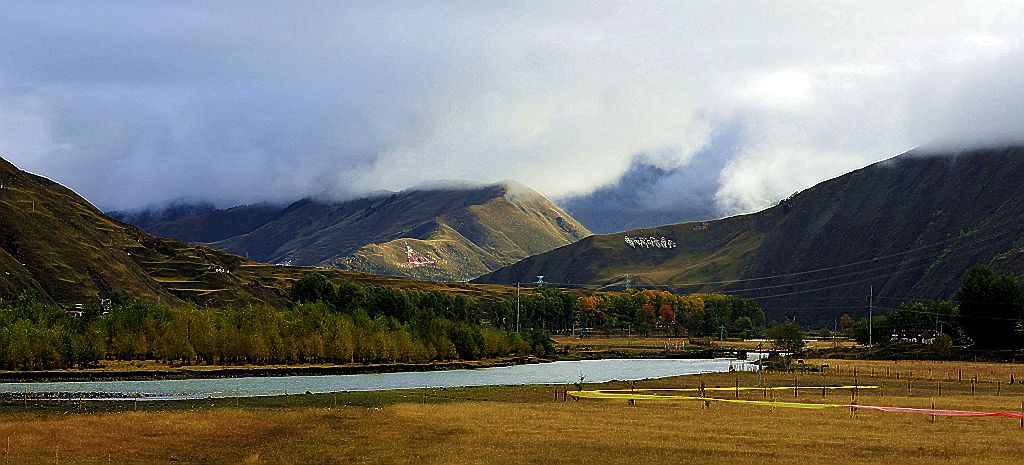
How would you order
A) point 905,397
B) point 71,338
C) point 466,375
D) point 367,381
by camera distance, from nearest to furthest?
point 905,397
point 367,381
point 71,338
point 466,375

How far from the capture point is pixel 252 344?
16662 cm

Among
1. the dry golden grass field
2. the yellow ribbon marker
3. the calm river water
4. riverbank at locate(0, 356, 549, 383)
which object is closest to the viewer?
the dry golden grass field

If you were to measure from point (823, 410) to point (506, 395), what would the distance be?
3177 centimetres

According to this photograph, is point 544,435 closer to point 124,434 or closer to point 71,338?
point 124,434

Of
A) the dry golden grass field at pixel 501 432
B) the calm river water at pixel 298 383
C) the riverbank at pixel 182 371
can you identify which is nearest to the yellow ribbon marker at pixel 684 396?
the dry golden grass field at pixel 501 432

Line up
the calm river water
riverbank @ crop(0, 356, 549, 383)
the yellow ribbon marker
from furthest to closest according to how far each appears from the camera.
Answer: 1. riverbank @ crop(0, 356, 549, 383)
2. the calm river water
3. the yellow ribbon marker

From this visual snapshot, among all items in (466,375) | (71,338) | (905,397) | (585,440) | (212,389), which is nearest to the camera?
(585,440)

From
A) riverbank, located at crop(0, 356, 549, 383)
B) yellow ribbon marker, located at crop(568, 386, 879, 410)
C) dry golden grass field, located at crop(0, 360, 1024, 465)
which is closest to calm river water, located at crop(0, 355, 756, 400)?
riverbank, located at crop(0, 356, 549, 383)

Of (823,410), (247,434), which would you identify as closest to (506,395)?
(823,410)

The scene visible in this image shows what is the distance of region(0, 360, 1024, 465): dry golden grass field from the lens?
→ 199 feet

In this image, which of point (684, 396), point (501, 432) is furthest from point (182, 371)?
point (501, 432)

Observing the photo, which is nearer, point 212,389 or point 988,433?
point 988,433

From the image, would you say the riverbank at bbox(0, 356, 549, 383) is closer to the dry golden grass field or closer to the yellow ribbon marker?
the dry golden grass field

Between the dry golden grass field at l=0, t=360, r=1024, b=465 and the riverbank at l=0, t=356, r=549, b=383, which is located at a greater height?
the riverbank at l=0, t=356, r=549, b=383
